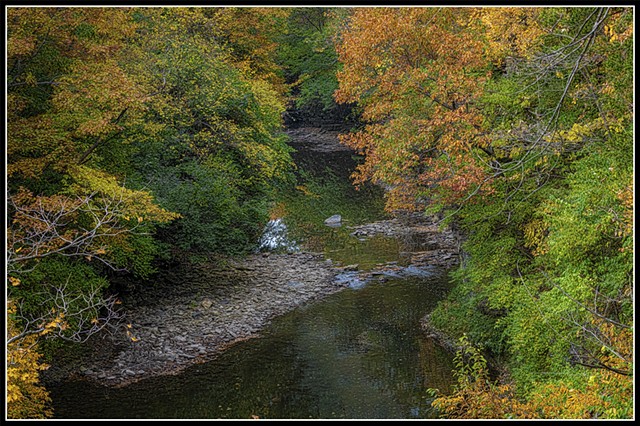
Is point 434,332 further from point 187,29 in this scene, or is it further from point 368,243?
point 187,29

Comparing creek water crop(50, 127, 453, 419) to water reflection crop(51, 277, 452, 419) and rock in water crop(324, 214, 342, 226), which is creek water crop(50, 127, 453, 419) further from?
rock in water crop(324, 214, 342, 226)

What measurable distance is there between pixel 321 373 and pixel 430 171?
19.3ft

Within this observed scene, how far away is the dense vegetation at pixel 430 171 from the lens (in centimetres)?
941

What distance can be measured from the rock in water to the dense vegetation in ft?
18.1

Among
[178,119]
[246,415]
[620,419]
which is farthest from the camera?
[178,119]

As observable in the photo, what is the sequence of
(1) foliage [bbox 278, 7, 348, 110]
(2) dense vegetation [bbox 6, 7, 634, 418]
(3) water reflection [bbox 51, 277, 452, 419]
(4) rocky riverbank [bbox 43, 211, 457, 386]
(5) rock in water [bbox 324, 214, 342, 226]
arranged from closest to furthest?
(2) dense vegetation [bbox 6, 7, 634, 418] < (3) water reflection [bbox 51, 277, 452, 419] < (4) rocky riverbank [bbox 43, 211, 457, 386] < (5) rock in water [bbox 324, 214, 342, 226] < (1) foliage [bbox 278, 7, 348, 110]

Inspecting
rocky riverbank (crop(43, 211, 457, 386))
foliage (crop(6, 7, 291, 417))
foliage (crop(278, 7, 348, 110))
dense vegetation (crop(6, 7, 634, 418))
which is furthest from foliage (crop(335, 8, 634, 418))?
foliage (crop(278, 7, 348, 110))

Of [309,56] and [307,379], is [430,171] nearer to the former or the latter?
[307,379]

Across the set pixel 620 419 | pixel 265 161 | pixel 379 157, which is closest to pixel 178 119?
pixel 265 161

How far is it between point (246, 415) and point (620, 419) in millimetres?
7130

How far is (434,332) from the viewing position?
15648 millimetres

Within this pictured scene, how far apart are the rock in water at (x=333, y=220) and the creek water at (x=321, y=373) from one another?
292 inches

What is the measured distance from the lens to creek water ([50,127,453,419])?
39.6 ft

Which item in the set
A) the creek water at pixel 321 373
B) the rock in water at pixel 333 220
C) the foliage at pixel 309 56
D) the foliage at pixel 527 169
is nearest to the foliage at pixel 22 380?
the creek water at pixel 321 373
